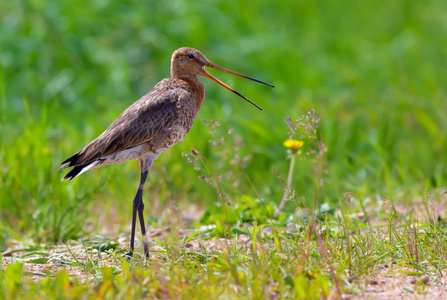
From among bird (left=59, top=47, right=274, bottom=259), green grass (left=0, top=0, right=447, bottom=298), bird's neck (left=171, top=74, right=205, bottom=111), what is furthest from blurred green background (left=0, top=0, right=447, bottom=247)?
bird's neck (left=171, top=74, right=205, bottom=111)

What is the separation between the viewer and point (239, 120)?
278 inches

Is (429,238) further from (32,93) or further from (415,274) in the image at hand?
(32,93)

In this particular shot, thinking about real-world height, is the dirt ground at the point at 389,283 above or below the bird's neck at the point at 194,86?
below

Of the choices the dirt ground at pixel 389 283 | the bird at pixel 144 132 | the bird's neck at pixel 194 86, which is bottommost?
the dirt ground at pixel 389 283

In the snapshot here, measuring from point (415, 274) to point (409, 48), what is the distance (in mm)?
6706

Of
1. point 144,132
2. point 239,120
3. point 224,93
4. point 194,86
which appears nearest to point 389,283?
point 144,132

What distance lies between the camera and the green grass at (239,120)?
399 centimetres

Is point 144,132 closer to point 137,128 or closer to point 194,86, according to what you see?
point 137,128

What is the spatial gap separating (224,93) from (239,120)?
1.17m

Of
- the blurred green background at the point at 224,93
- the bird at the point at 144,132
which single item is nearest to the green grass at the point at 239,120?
the blurred green background at the point at 224,93

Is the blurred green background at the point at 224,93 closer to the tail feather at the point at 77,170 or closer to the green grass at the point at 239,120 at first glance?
the green grass at the point at 239,120

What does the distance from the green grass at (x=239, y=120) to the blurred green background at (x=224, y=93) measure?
0.02 m

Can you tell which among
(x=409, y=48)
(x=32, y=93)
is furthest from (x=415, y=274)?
(x=409, y=48)

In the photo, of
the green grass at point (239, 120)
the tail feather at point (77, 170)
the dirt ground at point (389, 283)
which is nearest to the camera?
the dirt ground at point (389, 283)
